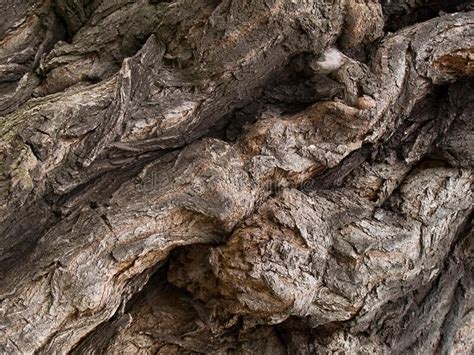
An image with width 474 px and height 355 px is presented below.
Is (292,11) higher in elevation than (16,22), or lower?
lower

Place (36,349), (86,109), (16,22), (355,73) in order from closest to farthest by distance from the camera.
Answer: (36,349) < (86,109) < (355,73) < (16,22)

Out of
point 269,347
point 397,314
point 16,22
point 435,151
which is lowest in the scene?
point 397,314

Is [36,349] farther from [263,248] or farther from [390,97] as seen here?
[390,97]

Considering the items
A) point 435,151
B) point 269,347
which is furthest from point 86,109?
point 435,151

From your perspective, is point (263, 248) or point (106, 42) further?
point (106, 42)

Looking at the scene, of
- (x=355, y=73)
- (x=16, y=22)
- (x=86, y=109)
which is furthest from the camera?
(x=16, y=22)

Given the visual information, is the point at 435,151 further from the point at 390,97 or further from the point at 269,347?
the point at 269,347

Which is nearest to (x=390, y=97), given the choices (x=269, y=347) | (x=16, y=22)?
(x=269, y=347)
